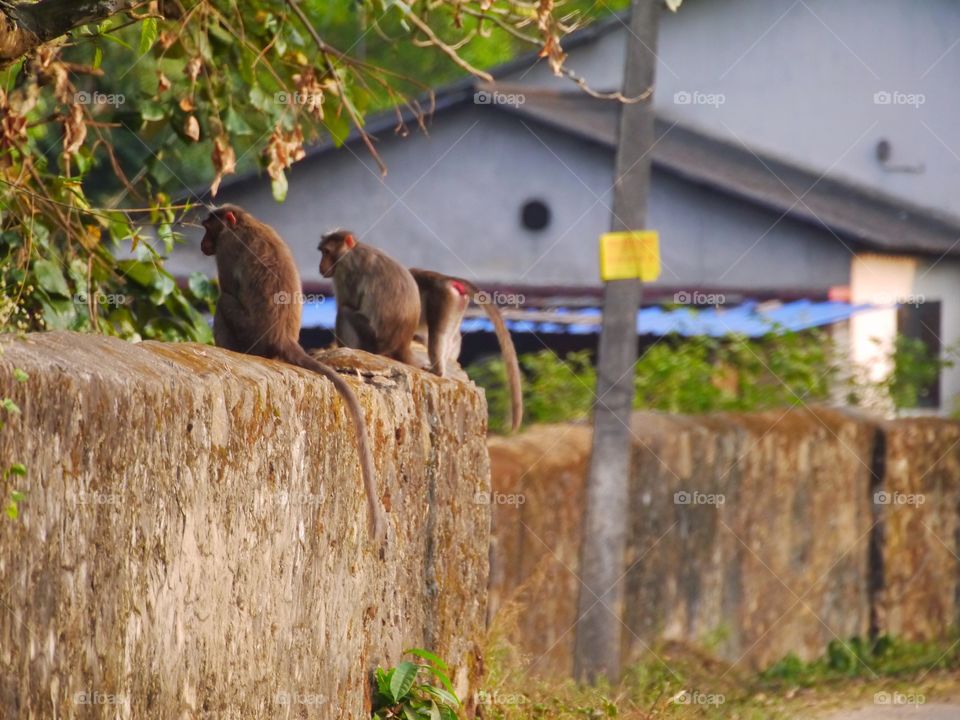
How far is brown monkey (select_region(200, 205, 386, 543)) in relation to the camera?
18.8 ft

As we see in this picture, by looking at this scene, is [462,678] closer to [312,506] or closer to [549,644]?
[312,506]

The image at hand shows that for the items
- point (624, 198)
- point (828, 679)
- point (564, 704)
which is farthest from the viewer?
point (828, 679)

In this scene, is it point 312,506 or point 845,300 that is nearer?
point 312,506

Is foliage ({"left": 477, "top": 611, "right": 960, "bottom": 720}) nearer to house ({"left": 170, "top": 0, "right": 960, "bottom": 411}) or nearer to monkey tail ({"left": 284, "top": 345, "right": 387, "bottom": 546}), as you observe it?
monkey tail ({"left": 284, "top": 345, "right": 387, "bottom": 546})

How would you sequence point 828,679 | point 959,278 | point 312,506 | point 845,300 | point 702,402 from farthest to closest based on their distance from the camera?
1. point 959,278
2. point 845,300
3. point 702,402
4. point 828,679
5. point 312,506

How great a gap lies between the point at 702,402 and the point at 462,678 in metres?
6.56

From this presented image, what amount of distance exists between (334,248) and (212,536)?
3230 millimetres

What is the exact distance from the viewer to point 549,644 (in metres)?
9.69

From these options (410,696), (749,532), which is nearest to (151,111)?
(410,696)

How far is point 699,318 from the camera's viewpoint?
15117 mm

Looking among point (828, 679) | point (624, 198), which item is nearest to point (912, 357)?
point (828, 679)

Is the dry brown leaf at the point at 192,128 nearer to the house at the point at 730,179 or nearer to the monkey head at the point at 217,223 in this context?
the monkey head at the point at 217,223

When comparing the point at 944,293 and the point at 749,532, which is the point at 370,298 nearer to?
the point at 749,532

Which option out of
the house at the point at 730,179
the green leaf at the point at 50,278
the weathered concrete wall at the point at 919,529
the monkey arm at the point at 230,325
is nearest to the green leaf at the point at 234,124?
the green leaf at the point at 50,278
